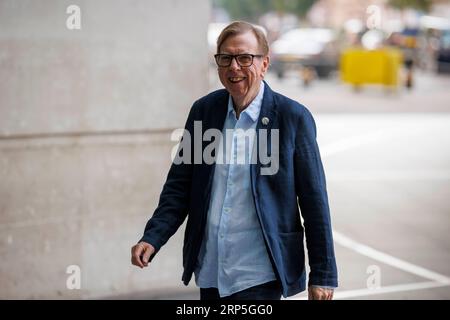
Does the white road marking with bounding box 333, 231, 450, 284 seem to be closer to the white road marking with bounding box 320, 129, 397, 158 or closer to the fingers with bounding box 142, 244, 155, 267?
the fingers with bounding box 142, 244, 155, 267

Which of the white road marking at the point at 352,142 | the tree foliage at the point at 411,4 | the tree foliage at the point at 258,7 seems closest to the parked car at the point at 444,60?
the white road marking at the point at 352,142

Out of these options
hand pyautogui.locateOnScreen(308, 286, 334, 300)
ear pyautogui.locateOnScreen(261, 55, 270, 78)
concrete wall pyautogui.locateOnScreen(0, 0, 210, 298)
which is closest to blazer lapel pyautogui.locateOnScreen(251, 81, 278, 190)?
ear pyautogui.locateOnScreen(261, 55, 270, 78)

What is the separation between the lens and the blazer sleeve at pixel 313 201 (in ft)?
9.75

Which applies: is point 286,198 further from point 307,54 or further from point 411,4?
point 411,4

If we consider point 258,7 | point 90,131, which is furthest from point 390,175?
point 258,7

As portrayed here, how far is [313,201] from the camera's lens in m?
2.99

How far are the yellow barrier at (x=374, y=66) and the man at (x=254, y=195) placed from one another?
2052cm

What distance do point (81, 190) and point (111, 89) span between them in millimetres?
659

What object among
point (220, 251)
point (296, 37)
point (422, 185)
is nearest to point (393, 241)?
point (422, 185)

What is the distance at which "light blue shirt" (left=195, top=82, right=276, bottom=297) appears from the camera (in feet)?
9.75

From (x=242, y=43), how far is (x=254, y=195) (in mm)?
531

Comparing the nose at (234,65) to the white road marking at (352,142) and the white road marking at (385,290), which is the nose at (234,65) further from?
the white road marking at (352,142)

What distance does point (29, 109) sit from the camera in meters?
5.00
